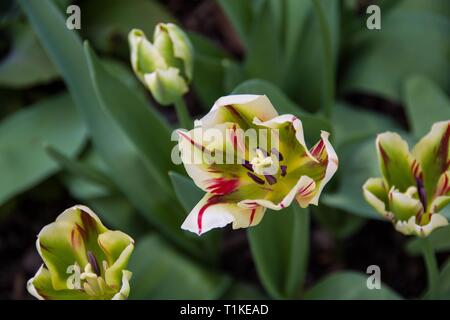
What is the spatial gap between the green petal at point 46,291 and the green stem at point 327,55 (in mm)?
478

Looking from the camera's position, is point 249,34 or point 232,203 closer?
point 232,203

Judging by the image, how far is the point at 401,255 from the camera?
133cm

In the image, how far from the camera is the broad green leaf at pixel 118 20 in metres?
1.42

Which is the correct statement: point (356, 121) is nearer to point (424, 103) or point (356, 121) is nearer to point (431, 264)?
point (424, 103)

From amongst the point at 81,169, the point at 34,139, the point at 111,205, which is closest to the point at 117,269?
the point at 81,169

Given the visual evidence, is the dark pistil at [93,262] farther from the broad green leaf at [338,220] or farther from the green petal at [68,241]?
the broad green leaf at [338,220]

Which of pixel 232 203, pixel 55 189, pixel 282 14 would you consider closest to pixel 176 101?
pixel 232 203

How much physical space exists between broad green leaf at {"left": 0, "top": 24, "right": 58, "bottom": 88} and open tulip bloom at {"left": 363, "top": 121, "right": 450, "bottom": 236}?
0.76m

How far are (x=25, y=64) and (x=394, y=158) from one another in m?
0.79

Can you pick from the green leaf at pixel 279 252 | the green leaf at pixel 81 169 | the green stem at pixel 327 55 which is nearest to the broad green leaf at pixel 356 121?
the green stem at pixel 327 55

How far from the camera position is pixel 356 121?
1306 millimetres

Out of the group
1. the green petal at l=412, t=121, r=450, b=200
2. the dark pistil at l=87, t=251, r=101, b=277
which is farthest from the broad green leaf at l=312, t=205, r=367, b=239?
the dark pistil at l=87, t=251, r=101, b=277
